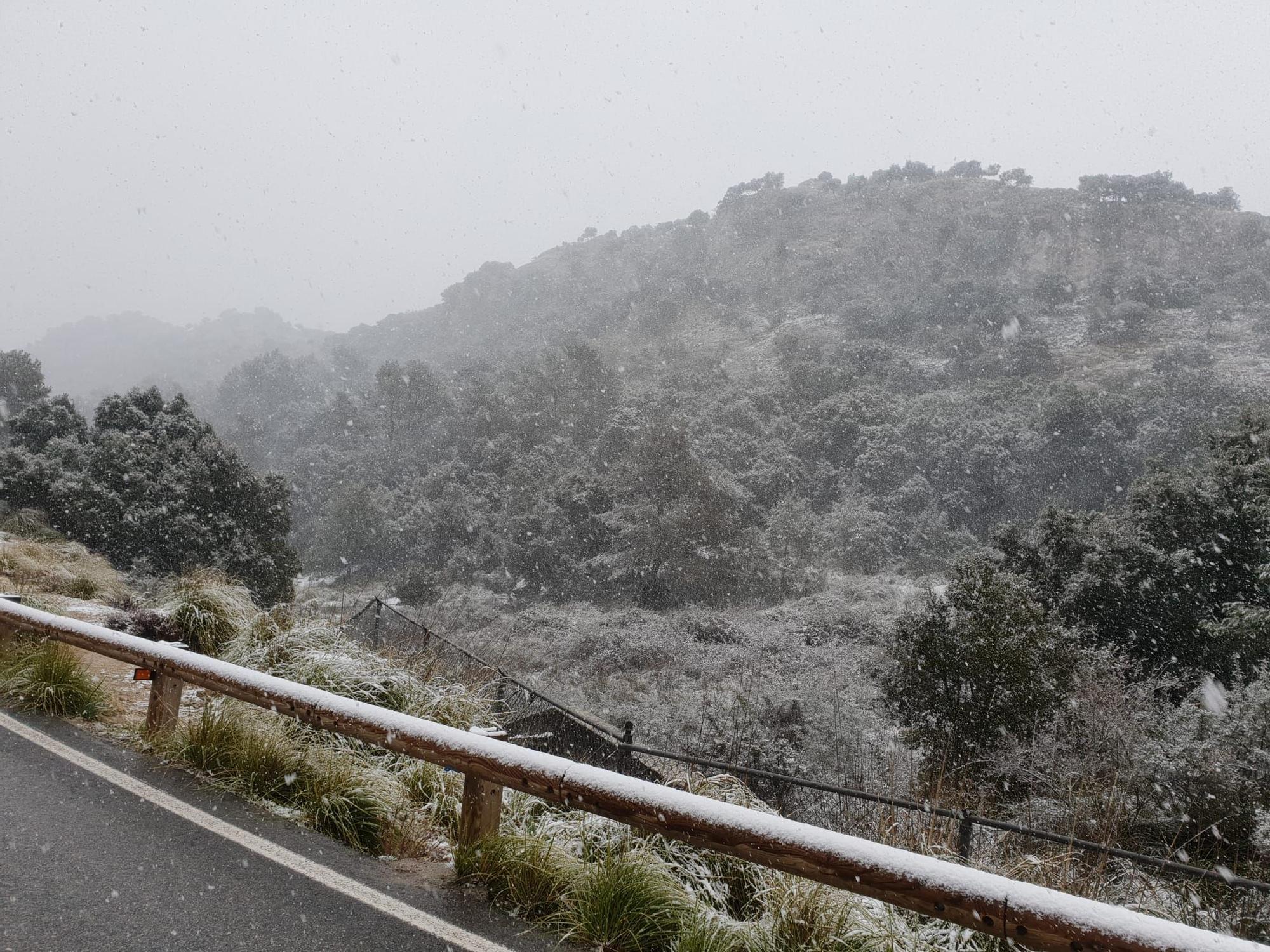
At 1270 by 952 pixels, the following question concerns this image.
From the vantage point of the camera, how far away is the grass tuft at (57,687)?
5105 millimetres

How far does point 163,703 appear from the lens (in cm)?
459

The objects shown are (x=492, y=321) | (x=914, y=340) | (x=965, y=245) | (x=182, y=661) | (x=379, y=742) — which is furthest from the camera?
(x=492, y=321)

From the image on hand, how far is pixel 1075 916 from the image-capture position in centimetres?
190

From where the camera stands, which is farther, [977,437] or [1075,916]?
[977,437]

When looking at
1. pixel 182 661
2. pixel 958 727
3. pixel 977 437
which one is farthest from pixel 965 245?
pixel 182 661

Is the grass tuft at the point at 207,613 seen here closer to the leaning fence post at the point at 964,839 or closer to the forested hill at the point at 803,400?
the leaning fence post at the point at 964,839

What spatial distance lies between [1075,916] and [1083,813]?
11.1 meters

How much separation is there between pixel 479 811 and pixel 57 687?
390 cm

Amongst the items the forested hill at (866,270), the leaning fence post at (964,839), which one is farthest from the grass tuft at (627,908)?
the forested hill at (866,270)

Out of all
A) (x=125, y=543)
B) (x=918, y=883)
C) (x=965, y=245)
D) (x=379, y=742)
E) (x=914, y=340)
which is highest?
(x=965, y=245)

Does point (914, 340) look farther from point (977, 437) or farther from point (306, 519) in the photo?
point (306, 519)

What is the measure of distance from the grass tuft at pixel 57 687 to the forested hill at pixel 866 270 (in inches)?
2868

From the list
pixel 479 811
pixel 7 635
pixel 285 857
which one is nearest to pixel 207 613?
pixel 7 635

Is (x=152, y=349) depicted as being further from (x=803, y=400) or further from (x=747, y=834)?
(x=747, y=834)
